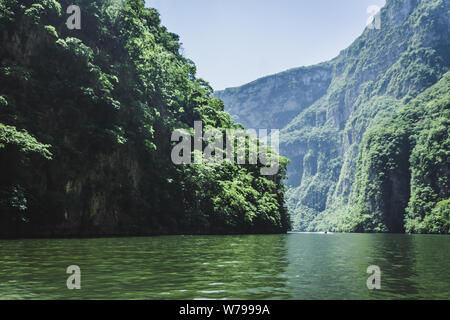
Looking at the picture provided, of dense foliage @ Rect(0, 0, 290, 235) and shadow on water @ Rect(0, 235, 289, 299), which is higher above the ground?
dense foliage @ Rect(0, 0, 290, 235)

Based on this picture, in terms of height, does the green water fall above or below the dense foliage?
below

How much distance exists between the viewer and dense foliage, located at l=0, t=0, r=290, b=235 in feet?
102

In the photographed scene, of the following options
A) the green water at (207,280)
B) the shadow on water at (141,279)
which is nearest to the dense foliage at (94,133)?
the shadow on water at (141,279)

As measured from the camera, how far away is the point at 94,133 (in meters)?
36.9

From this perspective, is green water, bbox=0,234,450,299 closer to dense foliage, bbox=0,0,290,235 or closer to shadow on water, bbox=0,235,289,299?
shadow on water, bbox=0,235,289,299

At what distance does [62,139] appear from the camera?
1388 inches

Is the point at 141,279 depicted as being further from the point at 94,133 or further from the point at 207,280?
the point at 94,133

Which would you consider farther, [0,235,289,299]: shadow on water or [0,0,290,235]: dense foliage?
[0,0,290,235]: dense foliage

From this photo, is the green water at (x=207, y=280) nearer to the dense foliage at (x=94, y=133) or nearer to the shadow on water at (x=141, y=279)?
the shadow on water at (x=141, y=279)

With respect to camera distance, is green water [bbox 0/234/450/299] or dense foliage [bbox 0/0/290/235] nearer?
green water [bbox 0/234/450/299]

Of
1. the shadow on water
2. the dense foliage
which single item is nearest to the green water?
the shadow on water

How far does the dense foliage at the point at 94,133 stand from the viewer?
31203 millimetres
